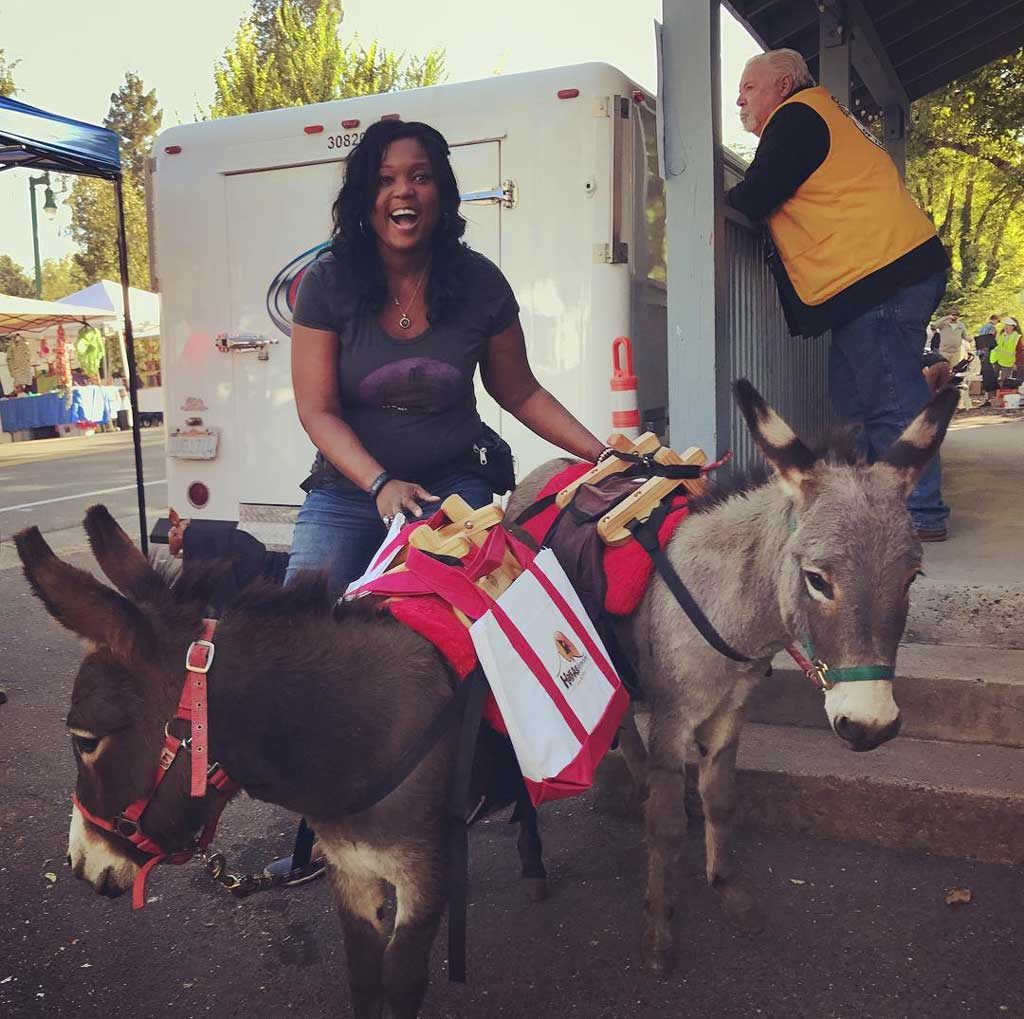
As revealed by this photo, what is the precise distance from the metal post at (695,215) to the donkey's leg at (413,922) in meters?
3.09

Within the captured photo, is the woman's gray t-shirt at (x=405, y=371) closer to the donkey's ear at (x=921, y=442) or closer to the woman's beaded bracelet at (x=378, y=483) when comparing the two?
the woman's beaded bracelet at (x=378, y=483)

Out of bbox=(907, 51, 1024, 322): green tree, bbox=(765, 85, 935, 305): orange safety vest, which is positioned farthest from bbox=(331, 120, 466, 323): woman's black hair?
bbox=(907, 51, 1024, 322): green tree

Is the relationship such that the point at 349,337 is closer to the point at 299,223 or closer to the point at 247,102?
the point at 299,223

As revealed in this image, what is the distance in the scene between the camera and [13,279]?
5956 centimetres

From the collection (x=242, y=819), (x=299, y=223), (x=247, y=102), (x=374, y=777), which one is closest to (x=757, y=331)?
(x=299, y=223)

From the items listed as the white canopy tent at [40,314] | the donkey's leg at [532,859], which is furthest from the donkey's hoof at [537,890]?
the white canopy tent at [40,314]

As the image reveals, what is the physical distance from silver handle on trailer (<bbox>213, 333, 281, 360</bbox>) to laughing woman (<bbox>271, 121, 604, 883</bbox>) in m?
3.15

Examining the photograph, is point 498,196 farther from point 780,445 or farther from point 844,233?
point 780,445

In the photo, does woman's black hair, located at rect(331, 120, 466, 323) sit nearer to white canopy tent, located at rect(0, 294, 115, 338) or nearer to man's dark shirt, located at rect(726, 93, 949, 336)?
man's dark shirt, located at rect(726, 93, 949, 336)

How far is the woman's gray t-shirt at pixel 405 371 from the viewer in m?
2.86

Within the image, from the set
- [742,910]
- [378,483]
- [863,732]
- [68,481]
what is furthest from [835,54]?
[68,481]

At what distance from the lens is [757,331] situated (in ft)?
19.9

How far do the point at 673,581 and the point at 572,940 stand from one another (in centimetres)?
126

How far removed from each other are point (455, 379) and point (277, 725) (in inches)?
50.3
